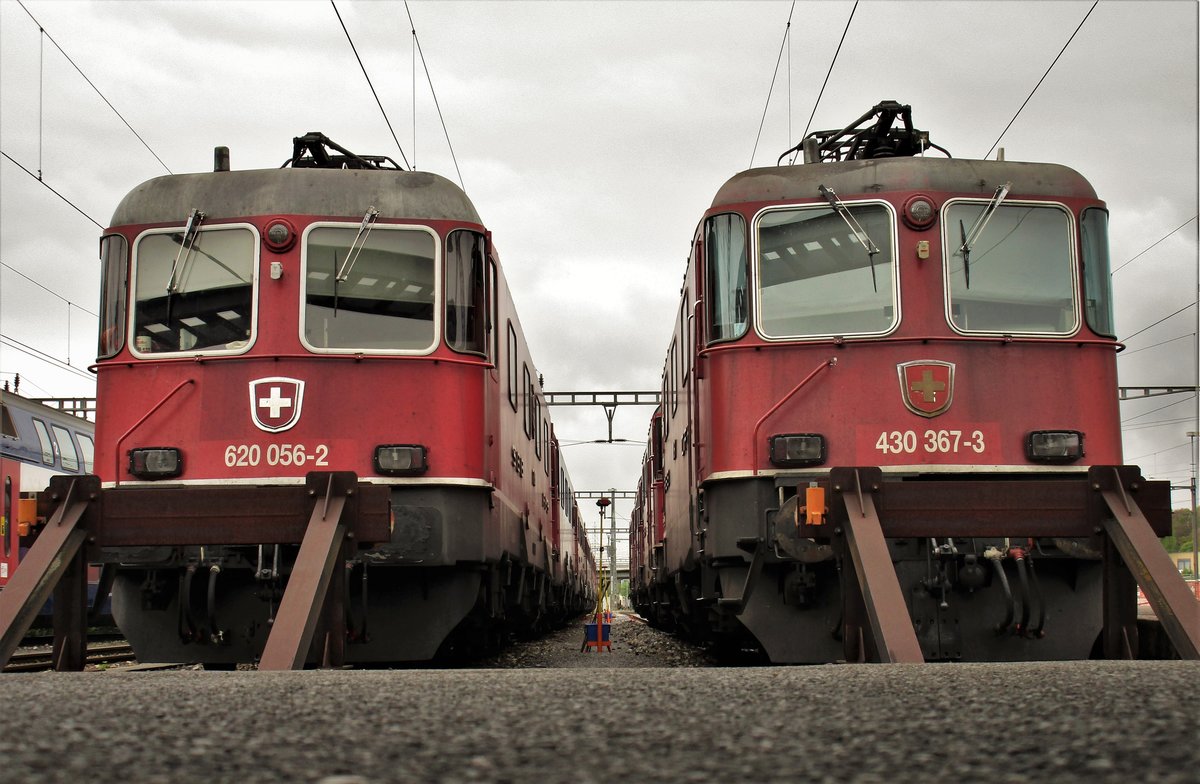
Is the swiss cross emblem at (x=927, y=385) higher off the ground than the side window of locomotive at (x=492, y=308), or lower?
lower

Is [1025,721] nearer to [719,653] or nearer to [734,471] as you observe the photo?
[734,471]

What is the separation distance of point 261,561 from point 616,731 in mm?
4590

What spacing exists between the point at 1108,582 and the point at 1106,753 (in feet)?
13.1

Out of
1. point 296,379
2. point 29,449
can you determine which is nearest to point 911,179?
point 296,379

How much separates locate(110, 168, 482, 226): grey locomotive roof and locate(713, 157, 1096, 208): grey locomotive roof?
6.10ft

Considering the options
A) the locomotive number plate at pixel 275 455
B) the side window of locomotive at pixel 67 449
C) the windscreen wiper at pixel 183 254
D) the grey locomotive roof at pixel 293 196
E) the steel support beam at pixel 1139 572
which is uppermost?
A: the grey locomotive roof at pixel 293 196

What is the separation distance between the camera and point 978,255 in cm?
718

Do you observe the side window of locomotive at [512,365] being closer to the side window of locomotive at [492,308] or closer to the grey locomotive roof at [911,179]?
the side window of locomotive at [492,308]

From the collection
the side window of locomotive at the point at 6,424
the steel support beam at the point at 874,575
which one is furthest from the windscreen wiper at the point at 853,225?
the side window of locomotive at the point at 6,424

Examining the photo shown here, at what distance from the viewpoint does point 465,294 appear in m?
7.51

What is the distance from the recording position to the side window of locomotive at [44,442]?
56.9 feet

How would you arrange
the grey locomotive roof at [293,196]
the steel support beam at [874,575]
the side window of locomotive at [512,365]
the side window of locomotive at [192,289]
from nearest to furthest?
the steel support beam at [874,575], the side window of locomotive at [192,289], the grey locomotive roof at [293,196], the side window of locomotive at [512,365]

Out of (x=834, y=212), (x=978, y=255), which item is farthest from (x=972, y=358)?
(x=834, y=212)

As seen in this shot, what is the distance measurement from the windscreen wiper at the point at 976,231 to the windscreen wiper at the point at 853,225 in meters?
0.51
